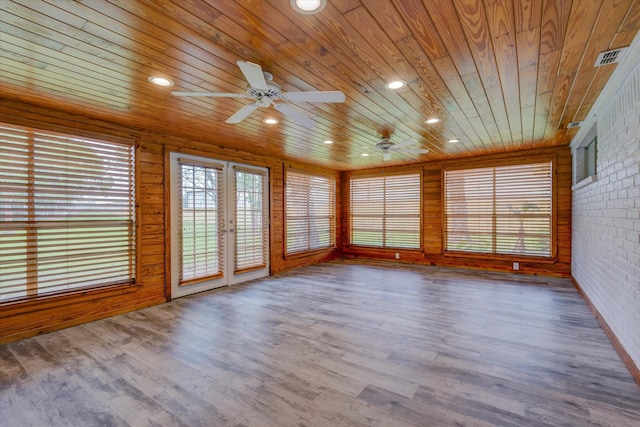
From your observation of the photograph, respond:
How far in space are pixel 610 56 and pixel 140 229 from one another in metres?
5.04

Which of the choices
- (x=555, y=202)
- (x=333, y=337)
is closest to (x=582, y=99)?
(x=555, y=202)

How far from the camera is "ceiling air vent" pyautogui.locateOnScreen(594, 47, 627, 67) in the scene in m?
2.18

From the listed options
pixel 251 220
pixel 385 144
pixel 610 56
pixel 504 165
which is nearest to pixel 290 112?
pixel 385 144

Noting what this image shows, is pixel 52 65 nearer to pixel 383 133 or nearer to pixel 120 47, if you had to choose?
pixel 120 47

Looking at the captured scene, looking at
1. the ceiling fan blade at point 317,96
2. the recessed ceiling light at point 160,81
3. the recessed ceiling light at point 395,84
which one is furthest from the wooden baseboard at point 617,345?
the recessed ceiling light at point 160,81

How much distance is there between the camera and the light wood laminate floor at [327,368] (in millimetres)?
1909

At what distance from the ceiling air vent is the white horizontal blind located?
4.63 metres

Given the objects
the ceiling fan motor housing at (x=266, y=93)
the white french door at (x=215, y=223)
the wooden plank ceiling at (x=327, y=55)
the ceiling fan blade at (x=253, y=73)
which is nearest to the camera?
the wooden plank ceiling at (x=327, y=55)

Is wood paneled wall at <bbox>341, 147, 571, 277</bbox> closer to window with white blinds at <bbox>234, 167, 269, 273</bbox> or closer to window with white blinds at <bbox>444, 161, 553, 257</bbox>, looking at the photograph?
window with white blinds at <bbox>444, 161, 553, 257</bbox>

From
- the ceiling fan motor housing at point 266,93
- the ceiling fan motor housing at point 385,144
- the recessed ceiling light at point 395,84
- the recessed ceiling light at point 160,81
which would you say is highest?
the recessed ceiling light at point 395,84

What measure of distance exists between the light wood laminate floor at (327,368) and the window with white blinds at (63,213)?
593 millimetres

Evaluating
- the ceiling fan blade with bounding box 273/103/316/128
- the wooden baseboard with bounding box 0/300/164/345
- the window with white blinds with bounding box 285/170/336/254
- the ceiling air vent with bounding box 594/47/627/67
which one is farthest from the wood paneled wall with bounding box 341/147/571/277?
the wooden baseboard with bounding box 0/300/164/345

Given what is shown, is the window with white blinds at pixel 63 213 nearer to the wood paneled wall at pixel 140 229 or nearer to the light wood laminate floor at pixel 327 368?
the wood paneled wall at pixel 140 229

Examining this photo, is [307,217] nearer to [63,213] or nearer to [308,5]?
[63,213]
